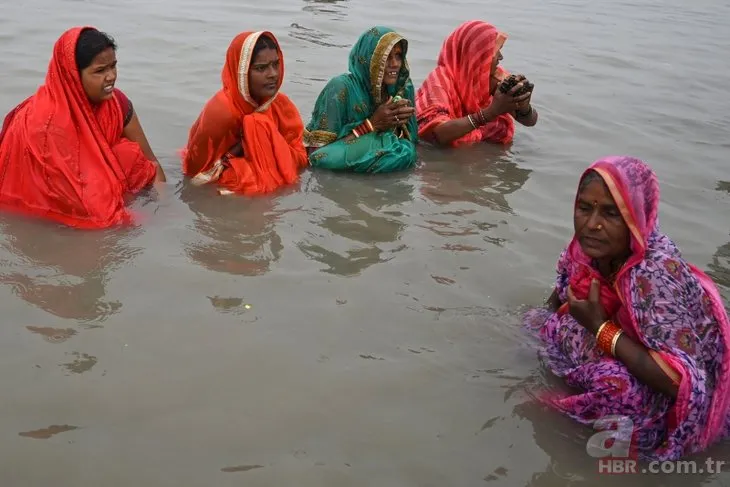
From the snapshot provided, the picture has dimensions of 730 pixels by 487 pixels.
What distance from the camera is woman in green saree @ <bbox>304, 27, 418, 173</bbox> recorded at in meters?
5.61

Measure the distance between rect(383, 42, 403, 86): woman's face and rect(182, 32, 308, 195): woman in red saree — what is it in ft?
2.63

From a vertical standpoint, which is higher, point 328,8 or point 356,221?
point 328,8

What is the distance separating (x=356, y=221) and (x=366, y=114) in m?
1.22

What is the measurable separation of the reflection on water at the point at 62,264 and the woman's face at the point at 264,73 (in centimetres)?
133

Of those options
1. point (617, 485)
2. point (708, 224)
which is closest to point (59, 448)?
point (617, 485)

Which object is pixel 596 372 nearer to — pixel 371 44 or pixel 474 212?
pixel 474 212

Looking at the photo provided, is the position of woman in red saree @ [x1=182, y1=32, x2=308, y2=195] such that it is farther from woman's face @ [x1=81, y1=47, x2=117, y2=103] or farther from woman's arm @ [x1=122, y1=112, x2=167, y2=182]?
woman's face @ [x1=81, y1=47, x2=117, y2=103]

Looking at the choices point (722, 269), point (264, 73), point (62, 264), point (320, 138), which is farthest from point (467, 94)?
point (62, 264)

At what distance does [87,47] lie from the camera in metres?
4.55

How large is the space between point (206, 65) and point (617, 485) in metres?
6.38

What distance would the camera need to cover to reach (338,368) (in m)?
3.37

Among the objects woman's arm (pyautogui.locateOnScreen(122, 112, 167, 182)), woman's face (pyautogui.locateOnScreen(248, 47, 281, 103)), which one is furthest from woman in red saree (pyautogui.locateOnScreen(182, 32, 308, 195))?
woman's arm (pyautogui.locateOnScreen(122, 112, 167, 182))

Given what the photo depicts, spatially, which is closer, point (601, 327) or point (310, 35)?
point (601, 327)

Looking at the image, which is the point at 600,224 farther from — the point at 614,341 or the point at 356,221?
the point at 356,221
